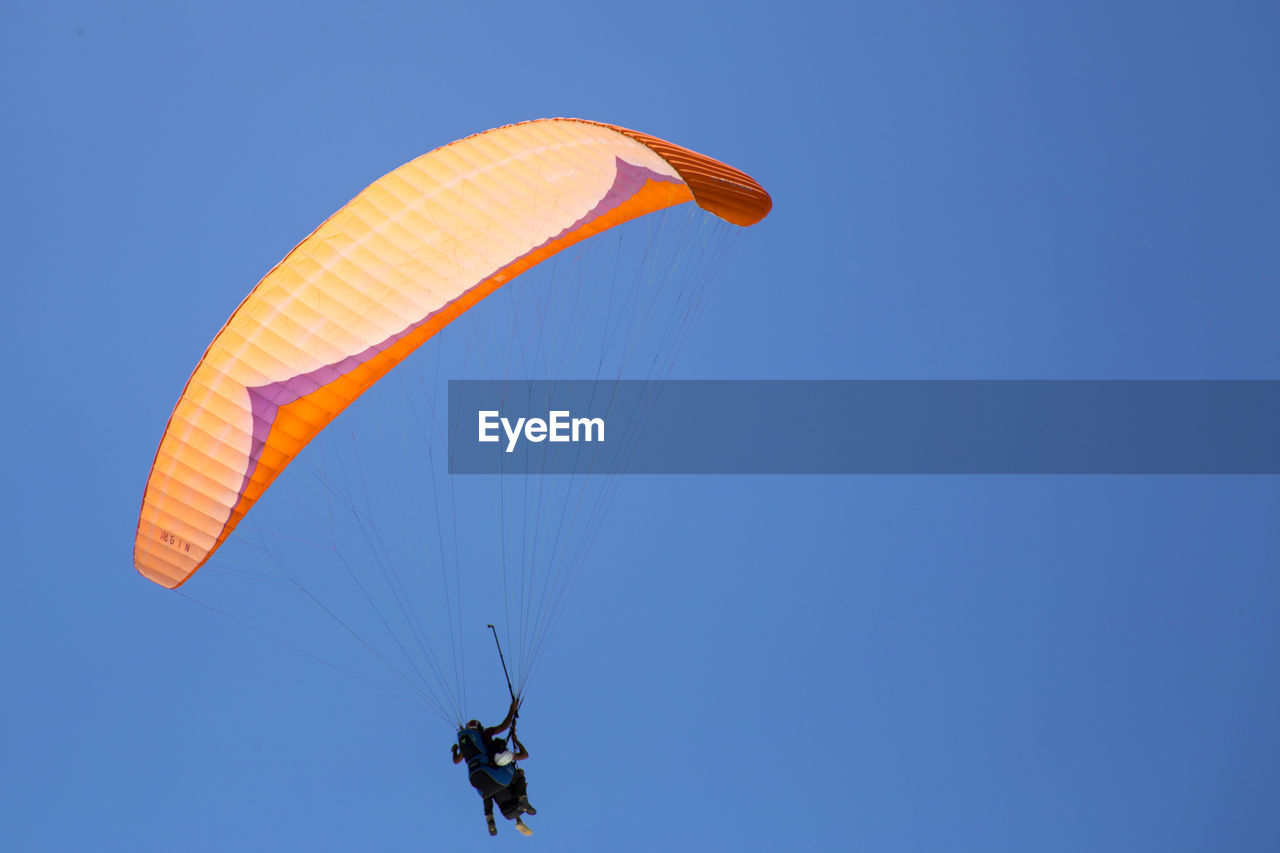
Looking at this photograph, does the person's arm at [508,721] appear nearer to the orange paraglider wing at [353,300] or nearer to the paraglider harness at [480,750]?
the paraglider harness at [480,750]

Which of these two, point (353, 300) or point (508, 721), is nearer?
point (353, 300)

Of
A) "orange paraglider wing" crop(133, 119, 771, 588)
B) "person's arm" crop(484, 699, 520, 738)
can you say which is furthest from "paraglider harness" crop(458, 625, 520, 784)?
"orange paraglider wing" crop(133, 119, 771, 588)

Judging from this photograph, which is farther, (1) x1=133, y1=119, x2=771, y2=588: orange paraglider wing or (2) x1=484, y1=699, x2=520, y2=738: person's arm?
(2) x1=484, y1=699, x2=520, y2=738: person's arm

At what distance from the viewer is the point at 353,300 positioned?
425 inches

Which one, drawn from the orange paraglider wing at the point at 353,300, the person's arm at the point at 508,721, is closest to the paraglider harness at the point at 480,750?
the person's arm at the point at 508,721

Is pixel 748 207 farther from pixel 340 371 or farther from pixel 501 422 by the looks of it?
pixel 501 422

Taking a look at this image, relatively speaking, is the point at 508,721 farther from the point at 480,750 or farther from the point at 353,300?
the point at 353,300

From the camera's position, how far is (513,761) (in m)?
11.8

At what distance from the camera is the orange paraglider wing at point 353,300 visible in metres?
10.7

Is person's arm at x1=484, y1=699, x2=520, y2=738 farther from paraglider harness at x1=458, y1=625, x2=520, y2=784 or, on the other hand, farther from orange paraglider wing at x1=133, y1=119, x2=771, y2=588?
orange paraglider wing at x1=133, y1=119, x2=771, y2=588

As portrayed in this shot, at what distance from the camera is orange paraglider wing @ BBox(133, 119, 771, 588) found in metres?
10.7

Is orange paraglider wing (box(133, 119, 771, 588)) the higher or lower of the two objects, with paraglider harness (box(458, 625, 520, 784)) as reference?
higher

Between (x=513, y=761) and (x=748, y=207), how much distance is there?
15.3 ft

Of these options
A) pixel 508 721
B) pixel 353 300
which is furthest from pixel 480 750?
pixel 353 300
